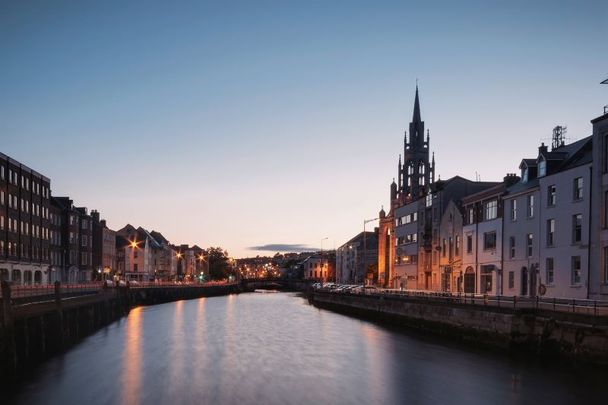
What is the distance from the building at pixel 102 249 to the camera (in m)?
128

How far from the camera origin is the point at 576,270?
4716 cm

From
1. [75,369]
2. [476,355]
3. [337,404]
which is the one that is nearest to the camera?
[337,404]

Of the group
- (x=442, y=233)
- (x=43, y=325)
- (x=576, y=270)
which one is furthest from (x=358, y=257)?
(x=43, y=325)

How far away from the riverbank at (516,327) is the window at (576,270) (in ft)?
24.3

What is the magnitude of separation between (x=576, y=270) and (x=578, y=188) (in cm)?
581

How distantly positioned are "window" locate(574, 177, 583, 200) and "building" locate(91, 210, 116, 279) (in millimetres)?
97133

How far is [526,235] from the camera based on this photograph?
56.2m

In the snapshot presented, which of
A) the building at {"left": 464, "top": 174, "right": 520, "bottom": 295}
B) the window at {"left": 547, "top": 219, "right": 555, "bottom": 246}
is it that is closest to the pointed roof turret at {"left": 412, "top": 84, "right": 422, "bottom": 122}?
the building at {"left": 464, "top": 174, "right": 520, "bottom": 295}

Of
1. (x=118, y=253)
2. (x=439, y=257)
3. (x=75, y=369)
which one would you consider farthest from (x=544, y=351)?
(x=118, y=253)

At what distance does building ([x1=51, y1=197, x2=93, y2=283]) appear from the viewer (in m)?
108

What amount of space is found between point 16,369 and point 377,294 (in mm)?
53735

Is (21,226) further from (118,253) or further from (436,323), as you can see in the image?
(118,253)

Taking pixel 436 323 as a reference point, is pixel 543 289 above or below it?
above

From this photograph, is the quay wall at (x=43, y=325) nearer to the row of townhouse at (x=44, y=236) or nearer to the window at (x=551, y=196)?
the row of townhouse at (x=44, y=236)
